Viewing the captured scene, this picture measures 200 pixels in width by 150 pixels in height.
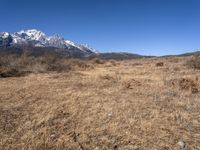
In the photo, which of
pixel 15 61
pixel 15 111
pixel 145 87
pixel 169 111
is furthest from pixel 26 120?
pixel 15 61

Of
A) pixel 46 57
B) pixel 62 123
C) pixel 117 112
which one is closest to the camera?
pixel 62 123

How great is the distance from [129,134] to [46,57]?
1724cm

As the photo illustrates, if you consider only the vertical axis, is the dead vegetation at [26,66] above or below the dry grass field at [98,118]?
above

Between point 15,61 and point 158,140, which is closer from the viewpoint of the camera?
point 158,140

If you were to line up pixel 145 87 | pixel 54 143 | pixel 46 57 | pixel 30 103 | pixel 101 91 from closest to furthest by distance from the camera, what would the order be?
pixel 54 143 < pixel 30 103 < pixel 101 91 < pixel 145 87 < pixel 46 57

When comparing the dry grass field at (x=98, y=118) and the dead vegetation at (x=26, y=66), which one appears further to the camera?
the dead vegetation at (x=26, y=66)

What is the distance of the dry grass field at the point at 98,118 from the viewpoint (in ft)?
20.7

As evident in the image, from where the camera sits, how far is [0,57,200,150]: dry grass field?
632 centimetres

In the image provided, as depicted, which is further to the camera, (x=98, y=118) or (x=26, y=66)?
(x=26, y=66)

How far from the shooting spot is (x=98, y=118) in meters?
7.72

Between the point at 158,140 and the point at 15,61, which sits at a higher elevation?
the point at 15,61

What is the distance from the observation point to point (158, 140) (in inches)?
255

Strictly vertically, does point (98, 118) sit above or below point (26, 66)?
below

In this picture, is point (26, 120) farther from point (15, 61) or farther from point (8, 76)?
point (15, 61)
